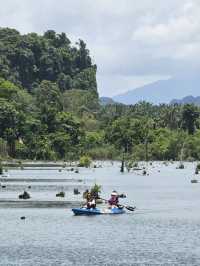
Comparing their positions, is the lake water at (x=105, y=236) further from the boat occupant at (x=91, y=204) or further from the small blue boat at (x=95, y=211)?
the boat occupant at (x=91, y=204)

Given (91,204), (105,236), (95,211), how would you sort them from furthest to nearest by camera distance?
(95,211) → (91,204) → (105,236)

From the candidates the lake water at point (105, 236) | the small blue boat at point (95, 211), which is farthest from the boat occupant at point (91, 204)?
the lake water at point (105, 236)

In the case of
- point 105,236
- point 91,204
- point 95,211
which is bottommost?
point 105,236

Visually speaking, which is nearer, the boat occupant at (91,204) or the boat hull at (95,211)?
the boat hull at (95,211)

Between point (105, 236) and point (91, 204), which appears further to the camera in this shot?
point (91, 204)

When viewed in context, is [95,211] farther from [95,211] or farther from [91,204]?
[91,204]

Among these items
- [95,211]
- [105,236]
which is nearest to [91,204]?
[95,211]

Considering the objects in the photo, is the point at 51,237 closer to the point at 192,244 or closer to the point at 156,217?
the point at 192,244

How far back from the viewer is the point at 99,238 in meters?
66.1

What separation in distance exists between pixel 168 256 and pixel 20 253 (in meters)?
9.80

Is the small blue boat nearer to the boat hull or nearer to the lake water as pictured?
the boat hull

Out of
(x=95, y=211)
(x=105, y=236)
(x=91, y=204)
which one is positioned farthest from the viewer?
(x=95, y=211)

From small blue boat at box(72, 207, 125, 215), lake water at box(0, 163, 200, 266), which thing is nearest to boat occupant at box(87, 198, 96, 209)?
small blue boat at box(72, 207, 125, 215)

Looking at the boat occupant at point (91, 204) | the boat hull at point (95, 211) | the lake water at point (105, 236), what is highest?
the boat occupant at point (91, 204)
